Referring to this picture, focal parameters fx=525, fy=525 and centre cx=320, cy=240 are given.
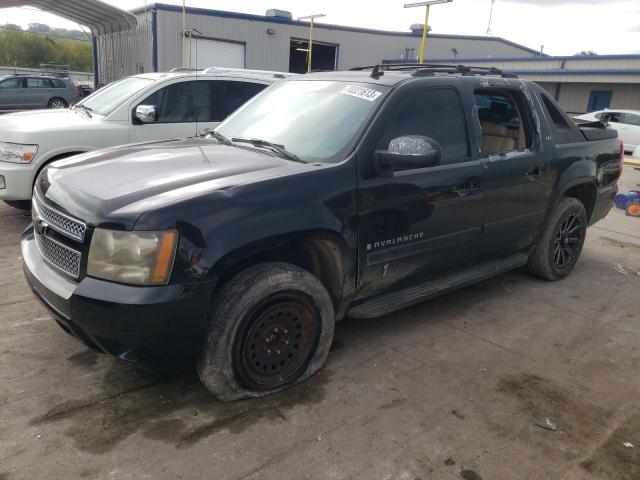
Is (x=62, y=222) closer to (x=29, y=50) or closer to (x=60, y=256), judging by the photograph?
(x=60, y=256)

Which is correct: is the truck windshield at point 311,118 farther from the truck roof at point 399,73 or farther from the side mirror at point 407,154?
the side mirror at point 407,154

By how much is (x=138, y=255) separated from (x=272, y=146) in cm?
131

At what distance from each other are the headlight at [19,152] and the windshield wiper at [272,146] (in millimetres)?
3048

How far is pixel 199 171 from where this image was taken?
296cm

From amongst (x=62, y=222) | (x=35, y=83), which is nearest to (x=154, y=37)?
(x=35, y=83)

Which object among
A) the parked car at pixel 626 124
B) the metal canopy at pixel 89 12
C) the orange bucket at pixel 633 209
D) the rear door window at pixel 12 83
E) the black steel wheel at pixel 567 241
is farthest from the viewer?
the rear door window at pixel 12 83

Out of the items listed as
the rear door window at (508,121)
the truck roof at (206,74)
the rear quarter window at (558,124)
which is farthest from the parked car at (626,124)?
the rear door window at (508,121)

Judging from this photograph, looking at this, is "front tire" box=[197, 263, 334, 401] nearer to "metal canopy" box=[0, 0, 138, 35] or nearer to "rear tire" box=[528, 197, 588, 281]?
"rear tire" box=[528, 197, 588, 281]

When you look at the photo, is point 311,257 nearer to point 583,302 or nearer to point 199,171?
point 199,171

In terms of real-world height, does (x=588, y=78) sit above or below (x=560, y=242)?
above

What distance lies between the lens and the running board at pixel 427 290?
3416 mm

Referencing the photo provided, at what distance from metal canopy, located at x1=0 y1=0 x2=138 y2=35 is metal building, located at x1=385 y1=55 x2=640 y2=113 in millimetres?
17084

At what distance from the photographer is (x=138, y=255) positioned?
2.46 metres

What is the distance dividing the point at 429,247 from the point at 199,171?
63.8 inches
